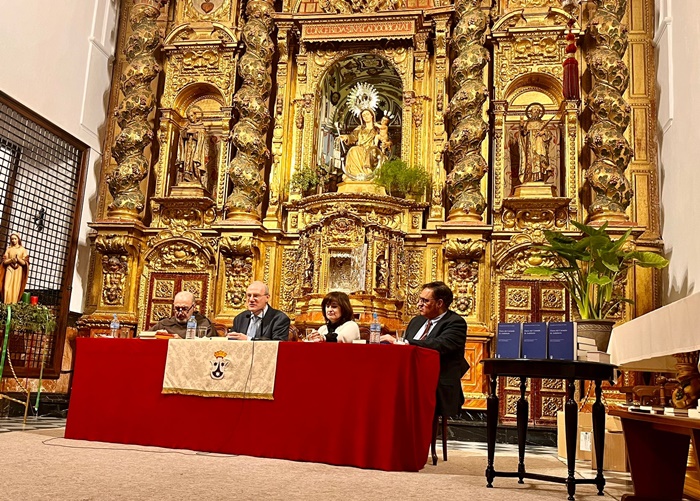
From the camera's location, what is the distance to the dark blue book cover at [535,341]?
3750 mm

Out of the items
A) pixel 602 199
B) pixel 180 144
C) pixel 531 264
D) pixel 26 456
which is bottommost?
pixel 26 456

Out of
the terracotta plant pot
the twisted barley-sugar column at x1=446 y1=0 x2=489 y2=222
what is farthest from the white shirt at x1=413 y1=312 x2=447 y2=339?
the twisted barley-sugar column at x1=446 y1=0 x2=489 y2=222

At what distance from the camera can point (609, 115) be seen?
342 inches

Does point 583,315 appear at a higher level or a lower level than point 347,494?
higher

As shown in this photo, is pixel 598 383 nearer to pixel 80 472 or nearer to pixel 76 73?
pixel 80 472

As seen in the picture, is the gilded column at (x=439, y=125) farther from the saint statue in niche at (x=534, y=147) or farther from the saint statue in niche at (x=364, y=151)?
the saint statue in niche at (x=534, y=147)

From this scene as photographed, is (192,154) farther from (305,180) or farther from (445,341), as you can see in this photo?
(445,341)

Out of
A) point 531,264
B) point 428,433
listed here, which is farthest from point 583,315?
point 428,433

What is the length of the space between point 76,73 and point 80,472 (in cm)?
734

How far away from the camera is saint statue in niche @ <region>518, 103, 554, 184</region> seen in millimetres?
9062

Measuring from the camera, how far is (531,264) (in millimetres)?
8766

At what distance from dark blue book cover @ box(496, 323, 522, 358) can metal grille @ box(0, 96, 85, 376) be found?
6094 millimetres

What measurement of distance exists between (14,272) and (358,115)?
195 inches

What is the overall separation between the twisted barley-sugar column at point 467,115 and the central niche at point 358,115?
1.09 metres
